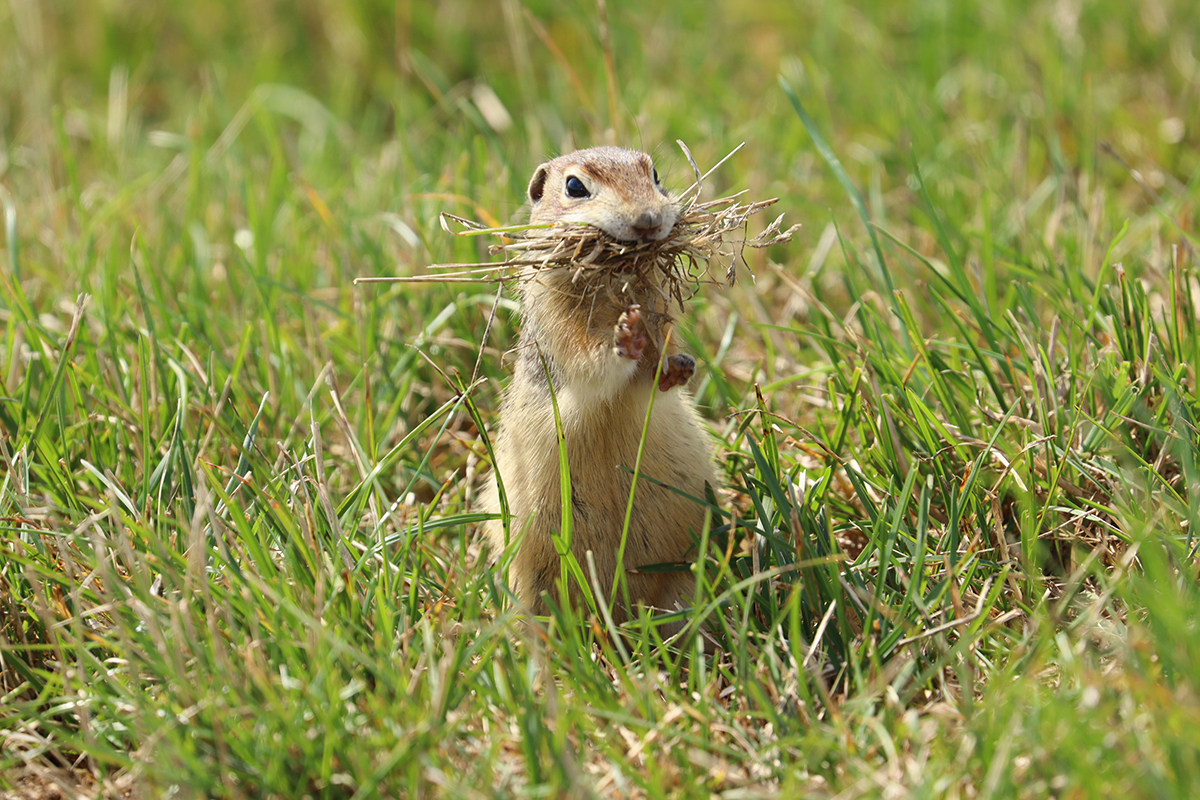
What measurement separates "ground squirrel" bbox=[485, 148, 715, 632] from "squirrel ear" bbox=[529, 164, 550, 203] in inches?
8.5

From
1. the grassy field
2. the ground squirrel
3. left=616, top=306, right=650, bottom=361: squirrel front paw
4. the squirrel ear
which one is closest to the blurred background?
the grassy field

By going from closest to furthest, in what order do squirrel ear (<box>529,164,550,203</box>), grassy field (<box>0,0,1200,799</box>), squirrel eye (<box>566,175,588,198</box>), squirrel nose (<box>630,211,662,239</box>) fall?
grassy field (<box>0,0,1200,799</box>)
squirrel nose (<box>630,211,662,239</box>)
squirrel eye (<box>566,175,588,198</box>)
squirrel ear (<box>529,164,550,203</box>)

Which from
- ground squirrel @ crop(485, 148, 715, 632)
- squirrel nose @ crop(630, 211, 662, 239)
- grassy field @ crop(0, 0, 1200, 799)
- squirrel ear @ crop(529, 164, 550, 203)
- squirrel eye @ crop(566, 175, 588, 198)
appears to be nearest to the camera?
grassy field @ crop(0, 0, 1200, 799)

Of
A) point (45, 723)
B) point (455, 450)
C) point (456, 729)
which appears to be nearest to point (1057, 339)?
point (455, 450)

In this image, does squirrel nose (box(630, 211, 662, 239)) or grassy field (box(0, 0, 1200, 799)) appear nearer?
grassy field (box(0, 0, 1200, 799))

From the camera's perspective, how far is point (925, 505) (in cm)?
285

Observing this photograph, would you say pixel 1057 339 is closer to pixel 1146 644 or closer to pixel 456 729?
pixel 1146 644

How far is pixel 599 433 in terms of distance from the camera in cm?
316

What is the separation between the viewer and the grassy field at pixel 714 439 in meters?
2.30

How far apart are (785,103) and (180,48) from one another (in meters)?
4.25

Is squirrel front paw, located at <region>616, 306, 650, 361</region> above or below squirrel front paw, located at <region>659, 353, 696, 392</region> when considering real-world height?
above

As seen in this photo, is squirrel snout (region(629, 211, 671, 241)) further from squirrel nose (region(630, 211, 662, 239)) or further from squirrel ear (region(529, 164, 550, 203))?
squirrel ear (region(529, 164, 550, 203))

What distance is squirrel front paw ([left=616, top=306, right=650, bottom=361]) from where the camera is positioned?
2.82 m

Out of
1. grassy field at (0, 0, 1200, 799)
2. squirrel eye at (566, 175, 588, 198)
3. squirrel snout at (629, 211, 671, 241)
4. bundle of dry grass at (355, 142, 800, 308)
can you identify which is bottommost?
grassy field at (0, 0, 1200, 799)
